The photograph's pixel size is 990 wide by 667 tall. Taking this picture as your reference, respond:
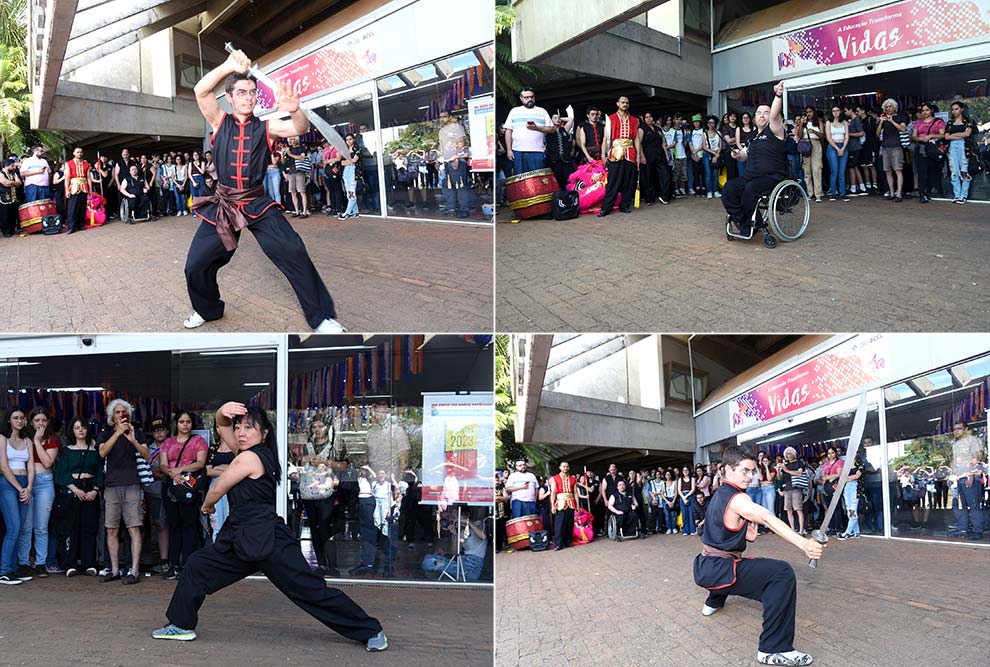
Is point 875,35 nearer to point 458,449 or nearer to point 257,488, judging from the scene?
point 458,449

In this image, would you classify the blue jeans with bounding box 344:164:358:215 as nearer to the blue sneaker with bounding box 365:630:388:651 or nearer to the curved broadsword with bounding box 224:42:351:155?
the curved broadsword with bounding box 224:42:351:155

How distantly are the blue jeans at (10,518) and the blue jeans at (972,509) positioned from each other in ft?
21.3

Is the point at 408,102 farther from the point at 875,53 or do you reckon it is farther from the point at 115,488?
the point at 875,53

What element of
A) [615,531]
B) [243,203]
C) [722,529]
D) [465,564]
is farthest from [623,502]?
[243,203]

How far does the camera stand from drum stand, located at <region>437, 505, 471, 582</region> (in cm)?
599

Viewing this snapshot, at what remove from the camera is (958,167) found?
308 inches

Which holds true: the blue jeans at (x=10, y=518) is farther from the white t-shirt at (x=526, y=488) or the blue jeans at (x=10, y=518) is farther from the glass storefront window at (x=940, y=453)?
the glass storefront window at (x=940, y=453)

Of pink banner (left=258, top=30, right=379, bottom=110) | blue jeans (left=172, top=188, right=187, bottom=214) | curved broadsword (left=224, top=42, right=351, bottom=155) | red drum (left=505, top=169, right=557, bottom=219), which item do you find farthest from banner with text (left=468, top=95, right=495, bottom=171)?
blue jeans (left=172, top=188, right=187, bottom=214)

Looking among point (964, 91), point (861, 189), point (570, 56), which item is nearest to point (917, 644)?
point (570, 56)

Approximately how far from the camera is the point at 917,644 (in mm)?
3633

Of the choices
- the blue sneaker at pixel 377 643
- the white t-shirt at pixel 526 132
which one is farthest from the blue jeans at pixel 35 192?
the blue sneaker at pixel 377 643

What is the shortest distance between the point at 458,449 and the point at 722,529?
2.48m

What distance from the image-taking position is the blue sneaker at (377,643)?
152 inches

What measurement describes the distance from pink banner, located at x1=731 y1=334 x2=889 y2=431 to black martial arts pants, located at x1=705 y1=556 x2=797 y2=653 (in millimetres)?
2423
